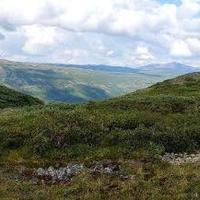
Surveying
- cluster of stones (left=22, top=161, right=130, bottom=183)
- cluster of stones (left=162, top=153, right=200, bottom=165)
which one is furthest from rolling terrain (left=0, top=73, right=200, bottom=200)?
cluster of stones (left=162, top=153, right=200, bottom=165)

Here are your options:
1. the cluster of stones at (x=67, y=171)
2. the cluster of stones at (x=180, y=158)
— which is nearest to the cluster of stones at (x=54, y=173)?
the cluster of stones at (x=67, y=171)

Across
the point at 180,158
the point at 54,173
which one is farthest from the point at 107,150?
the point at 54,173

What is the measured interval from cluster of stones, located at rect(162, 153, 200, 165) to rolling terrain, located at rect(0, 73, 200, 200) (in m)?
0.36

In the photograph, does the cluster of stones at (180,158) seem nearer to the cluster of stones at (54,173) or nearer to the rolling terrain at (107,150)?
the rolling terrain at (107,150)

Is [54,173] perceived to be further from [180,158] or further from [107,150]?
[180,158]

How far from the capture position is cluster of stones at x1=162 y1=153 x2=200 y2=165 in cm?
3023

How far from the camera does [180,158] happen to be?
32.1 meters

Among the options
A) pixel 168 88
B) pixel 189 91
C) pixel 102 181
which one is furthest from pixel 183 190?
pixel 168 88

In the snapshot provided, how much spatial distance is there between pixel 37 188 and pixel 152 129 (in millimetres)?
14707

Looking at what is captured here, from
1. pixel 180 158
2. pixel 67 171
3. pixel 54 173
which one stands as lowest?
pixel 54 173

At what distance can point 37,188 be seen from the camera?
81.6 ft

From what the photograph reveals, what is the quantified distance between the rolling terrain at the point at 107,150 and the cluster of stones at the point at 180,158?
0.36 m

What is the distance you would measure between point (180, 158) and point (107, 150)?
4904mm

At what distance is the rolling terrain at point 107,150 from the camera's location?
23.4m
